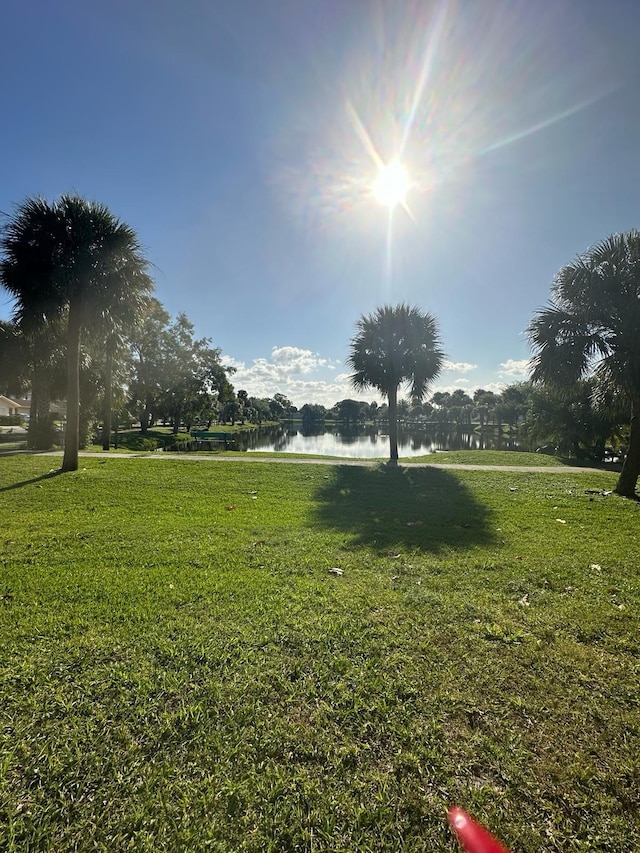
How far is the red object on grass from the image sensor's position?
4.60 ft

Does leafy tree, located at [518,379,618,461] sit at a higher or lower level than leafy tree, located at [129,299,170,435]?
lower

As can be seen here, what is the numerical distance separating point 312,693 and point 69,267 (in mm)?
11394

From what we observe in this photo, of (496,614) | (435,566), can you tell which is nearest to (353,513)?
(435,566)

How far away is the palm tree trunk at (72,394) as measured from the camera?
9742 mm

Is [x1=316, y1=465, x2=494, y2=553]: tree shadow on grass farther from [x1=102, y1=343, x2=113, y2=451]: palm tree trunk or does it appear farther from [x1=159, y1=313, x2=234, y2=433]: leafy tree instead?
[x1=159, y1=313, x2=234, y2=433]: leafy tree

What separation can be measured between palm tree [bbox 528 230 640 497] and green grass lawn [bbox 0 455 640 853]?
5.51 meters

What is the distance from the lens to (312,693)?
2182 mm

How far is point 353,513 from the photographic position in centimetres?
670

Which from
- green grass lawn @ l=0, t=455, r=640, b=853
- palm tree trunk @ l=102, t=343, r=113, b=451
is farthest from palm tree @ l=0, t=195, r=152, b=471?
palm tree trunk @ l=102, t=343, r=113, b=451

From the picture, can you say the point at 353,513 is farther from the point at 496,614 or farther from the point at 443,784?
the point at 443,784

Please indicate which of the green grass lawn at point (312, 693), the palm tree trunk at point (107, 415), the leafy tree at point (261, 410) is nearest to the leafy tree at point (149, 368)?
the palm tree trunk at point (107, 415)

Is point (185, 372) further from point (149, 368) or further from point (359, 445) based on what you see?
point (359, 445)

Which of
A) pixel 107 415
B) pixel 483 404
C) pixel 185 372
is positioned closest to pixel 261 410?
pixel 483 404

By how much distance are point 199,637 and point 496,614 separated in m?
2.37
